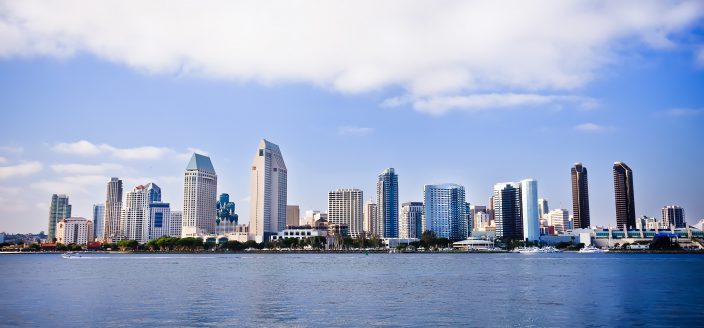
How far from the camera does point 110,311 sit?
151ft

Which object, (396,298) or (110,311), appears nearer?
(110,311)

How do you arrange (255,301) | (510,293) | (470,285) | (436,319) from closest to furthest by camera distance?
(436,319) → (255,301) → (510,293) → (470,285)

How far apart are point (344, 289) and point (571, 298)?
2188 centimetres

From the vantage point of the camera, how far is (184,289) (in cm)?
6425

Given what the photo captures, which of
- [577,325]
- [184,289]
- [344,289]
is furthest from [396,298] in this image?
[184,289]

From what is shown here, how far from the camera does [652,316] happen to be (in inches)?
1729

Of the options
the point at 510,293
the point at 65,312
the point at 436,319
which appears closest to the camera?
the point at 436,319

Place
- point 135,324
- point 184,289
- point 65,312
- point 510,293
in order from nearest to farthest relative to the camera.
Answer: point 135,324
point 65,312
point 510,293
point 184,289

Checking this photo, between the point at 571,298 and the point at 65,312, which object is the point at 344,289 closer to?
the point at 571,298

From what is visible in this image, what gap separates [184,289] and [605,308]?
39194 millimetres

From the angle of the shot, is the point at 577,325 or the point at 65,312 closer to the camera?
the point at 577,325

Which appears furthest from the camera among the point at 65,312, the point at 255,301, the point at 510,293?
the point at 510,293

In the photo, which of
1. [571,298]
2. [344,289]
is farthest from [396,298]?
[571,298]

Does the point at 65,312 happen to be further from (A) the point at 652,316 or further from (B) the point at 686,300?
(B) the point at 686,300
